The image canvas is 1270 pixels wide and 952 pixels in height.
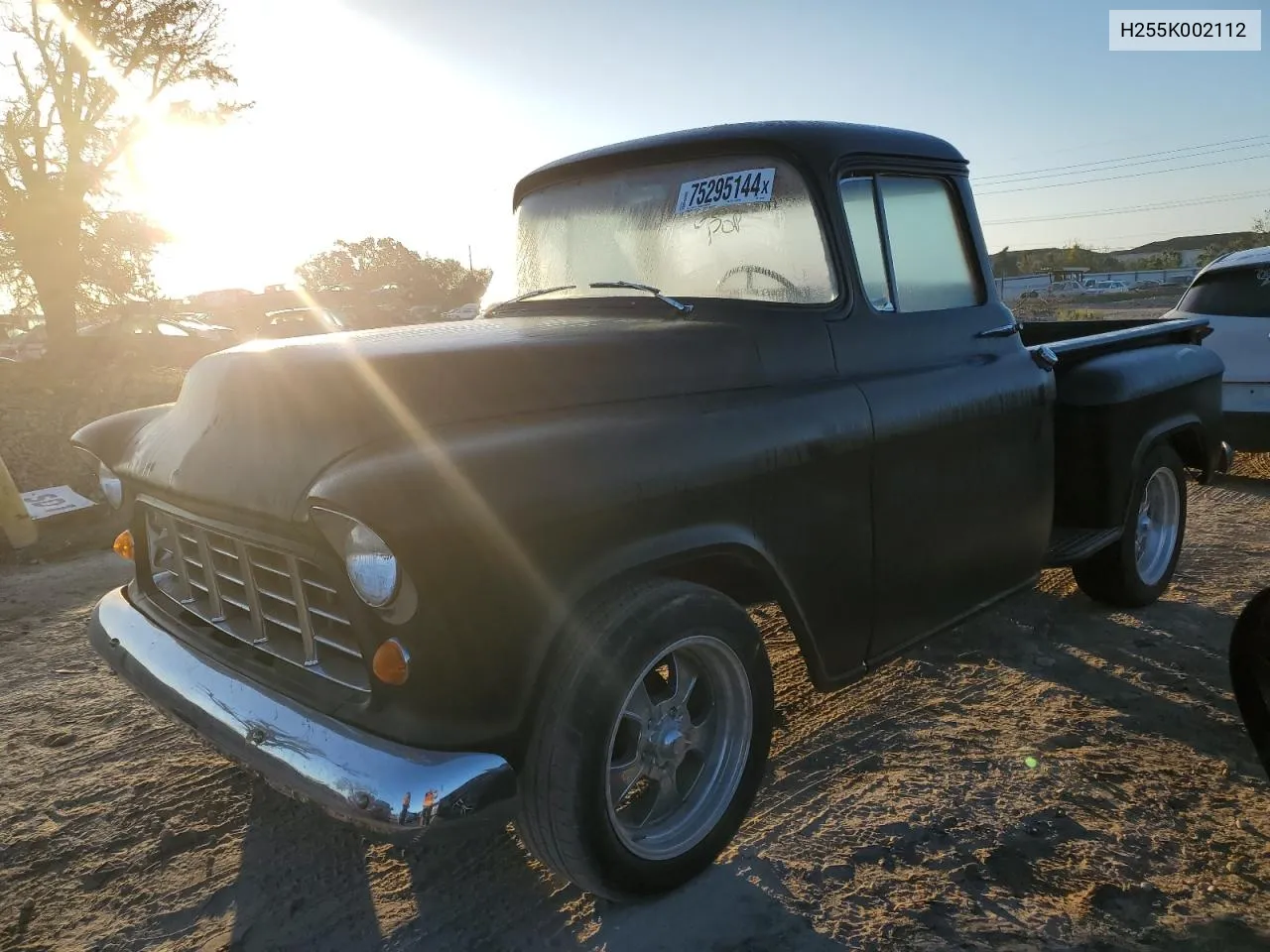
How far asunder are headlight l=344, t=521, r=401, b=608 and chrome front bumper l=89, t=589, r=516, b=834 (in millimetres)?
321

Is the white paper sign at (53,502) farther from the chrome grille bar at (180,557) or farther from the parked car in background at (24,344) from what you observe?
the parked car in background at (24,344)

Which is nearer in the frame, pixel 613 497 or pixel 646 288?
pixel 613 497

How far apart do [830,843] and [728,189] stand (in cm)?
201

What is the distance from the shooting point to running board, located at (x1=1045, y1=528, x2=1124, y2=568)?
3561 millimetres

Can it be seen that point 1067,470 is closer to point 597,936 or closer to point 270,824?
point 597,936

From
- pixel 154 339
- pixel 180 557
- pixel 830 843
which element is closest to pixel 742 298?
pixel 830 843

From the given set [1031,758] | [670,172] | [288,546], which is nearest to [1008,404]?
[1031,758]

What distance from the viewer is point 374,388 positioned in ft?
7.12

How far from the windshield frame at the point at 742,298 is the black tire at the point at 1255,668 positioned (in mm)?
1502

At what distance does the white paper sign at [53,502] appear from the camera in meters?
6.73

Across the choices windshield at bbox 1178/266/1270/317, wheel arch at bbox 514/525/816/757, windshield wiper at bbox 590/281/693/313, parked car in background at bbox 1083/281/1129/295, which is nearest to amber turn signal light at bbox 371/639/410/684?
wheel arch at bbox 514/525/816/757

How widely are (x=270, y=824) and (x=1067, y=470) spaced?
330 cm

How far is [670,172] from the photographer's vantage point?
307 cm

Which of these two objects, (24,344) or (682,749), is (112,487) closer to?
(682,749)
